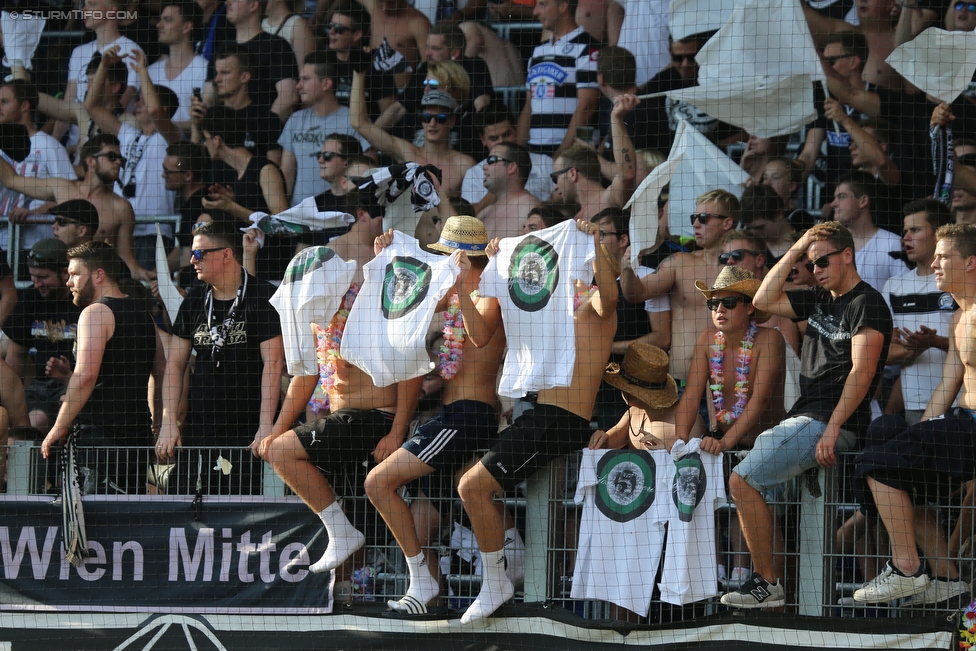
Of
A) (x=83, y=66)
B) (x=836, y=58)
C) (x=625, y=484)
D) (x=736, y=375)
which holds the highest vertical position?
(x=83, y=66)

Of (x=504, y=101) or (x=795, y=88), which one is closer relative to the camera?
(x=795, y=88)

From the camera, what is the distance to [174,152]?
331 inches

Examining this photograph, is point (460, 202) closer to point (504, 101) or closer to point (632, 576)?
point (504, 101)

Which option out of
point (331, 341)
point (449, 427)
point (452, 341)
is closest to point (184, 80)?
point (331, 341)

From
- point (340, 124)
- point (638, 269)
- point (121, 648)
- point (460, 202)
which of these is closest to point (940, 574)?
point (638, 269)

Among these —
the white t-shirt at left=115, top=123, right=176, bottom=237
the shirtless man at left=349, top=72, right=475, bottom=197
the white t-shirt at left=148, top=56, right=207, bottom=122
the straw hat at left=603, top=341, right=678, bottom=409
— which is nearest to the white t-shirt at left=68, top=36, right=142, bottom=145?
the white t-shirt at left=148, top=56, right=207, bottom=122

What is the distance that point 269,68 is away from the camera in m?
8.66

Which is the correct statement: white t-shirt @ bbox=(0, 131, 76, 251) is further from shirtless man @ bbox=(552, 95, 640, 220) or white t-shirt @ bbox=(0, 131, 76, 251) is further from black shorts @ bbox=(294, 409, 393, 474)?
shirtless man @ bbox=(552, 95, 640, 220)

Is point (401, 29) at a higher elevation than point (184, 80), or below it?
higher

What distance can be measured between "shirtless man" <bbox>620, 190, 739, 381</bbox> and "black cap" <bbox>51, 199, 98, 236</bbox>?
3.65m

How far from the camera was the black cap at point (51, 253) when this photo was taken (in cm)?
786

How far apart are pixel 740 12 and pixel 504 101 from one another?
171cm

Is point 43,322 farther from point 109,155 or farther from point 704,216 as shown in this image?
point 704,216

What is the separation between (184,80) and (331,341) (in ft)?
Answer: 10.7
